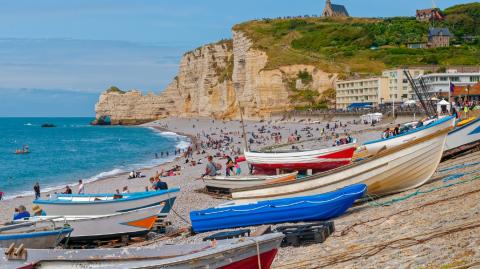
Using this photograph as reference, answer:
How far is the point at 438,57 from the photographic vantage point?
111 meters

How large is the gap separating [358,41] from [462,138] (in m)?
108

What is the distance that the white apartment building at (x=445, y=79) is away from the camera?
8150 centimetres

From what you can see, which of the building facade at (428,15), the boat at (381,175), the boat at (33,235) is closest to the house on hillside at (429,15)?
the building facade at (428,15)

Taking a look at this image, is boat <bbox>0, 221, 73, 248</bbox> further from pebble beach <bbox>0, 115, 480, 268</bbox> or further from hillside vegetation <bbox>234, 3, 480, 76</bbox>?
hillside vegetation <bbox>234, 3, 480, 76</bbox>

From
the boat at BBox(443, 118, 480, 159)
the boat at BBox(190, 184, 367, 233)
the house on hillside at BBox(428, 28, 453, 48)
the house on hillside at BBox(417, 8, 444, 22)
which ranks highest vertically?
the house on hillside at BBox(417, 8, 444, 22)

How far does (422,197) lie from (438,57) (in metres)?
102

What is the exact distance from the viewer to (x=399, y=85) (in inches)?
3556

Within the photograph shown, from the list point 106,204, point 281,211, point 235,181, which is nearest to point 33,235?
point 106,204

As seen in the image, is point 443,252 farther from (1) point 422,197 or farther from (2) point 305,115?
(2) point 305,115

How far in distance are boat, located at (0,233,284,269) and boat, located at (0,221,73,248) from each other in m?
3.84

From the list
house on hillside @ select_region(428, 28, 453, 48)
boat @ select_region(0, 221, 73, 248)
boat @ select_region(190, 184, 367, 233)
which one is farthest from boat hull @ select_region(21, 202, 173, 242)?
house on hillside @ select_region(428, 28, 453, 48)

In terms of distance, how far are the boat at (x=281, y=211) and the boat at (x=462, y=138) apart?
10.1 m

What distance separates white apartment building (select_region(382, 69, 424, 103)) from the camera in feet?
292

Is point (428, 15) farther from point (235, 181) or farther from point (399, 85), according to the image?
point (235, 181)
